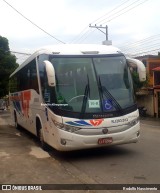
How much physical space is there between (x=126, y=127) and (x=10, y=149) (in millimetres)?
3717

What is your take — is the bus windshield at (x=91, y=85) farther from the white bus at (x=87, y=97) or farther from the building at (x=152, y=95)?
the building at (x=152, y=95)

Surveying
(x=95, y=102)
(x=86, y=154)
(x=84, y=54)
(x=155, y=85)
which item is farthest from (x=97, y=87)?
(x=155, y=85)

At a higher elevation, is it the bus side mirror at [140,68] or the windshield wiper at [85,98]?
the bus side mirror at [140,68]

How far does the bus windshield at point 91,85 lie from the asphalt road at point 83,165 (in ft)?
4.35

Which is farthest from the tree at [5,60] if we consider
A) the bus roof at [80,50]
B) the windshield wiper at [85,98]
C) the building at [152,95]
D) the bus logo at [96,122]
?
the bus logo at [96,122]

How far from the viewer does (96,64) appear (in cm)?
946

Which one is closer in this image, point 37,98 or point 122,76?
point 122,76

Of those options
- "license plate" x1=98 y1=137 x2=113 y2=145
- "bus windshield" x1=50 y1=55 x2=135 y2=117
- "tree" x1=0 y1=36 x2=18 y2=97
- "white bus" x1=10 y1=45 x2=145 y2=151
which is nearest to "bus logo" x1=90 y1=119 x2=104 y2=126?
"white bus" x1=10 y1=45 x2=145 y2=151

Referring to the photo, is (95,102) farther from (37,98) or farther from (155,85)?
(155,85)

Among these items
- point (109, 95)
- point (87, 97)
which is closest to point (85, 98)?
point (87, 97)

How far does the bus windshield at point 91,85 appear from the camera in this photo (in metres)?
9.05

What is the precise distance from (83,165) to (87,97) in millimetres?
1695

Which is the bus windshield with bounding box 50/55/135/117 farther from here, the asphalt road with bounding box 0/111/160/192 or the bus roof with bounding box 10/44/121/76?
the asphalt road with bounding box 0/111/160/192

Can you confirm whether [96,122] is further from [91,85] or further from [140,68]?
[140,68]
